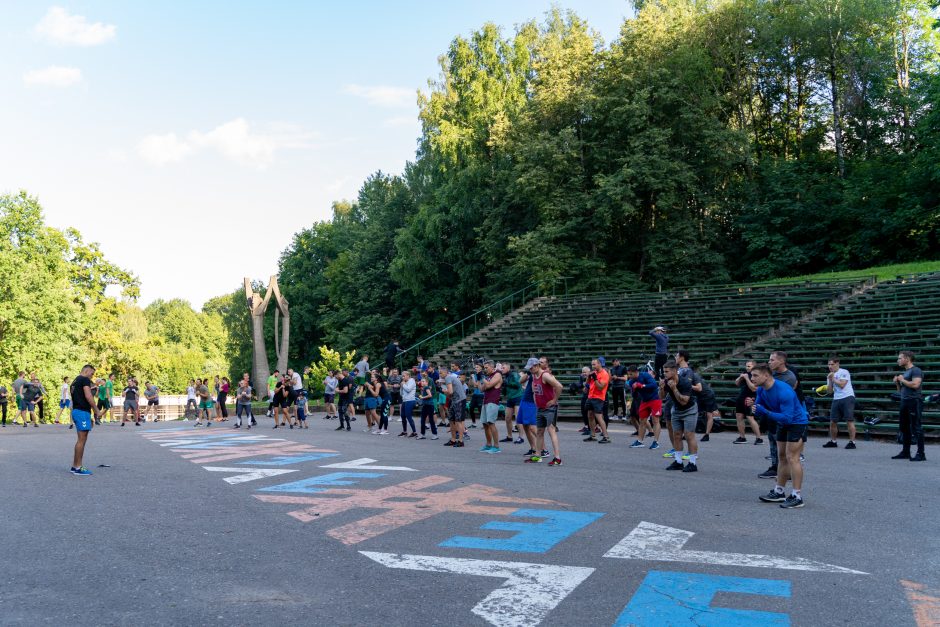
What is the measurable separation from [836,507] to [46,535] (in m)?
9.22

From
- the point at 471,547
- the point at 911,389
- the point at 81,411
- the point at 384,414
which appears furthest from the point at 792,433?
the point at 384,414

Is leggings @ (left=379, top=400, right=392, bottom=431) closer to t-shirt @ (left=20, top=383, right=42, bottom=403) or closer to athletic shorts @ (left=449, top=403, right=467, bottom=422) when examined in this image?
athletic shorts @ (left=449, top=403, right=467, bottom=422)

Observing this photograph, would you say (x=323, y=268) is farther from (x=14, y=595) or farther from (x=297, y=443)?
(x=14, y=595)

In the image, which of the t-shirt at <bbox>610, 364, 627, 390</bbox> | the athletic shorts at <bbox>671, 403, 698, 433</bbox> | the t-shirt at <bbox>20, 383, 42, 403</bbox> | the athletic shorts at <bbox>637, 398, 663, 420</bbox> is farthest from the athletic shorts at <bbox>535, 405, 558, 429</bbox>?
the t-shirt at <bbox>20, 383, 42, 403</bbox>

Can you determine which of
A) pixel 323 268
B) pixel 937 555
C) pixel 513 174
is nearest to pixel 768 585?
pixel 937 555

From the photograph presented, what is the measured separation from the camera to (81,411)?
476 inches

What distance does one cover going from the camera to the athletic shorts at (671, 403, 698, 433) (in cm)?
1130

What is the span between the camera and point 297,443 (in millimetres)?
17172

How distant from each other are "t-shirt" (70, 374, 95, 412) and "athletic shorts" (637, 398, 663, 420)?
35.1 feet

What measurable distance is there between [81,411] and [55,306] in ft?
115

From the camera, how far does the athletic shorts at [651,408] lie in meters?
14.3

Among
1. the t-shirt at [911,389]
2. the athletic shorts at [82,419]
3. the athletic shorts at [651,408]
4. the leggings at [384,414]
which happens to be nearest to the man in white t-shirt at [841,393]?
the t-shirt at [911,389]

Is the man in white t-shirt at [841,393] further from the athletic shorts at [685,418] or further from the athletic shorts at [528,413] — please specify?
the athletic shorts at [528,413]

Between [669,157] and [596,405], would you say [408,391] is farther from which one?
[669,157]
